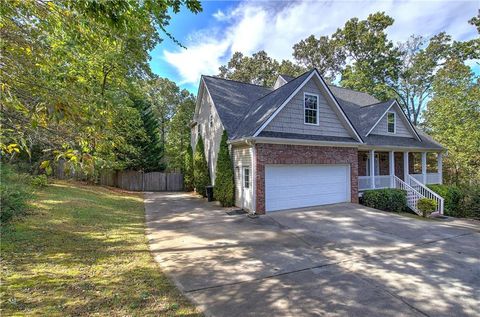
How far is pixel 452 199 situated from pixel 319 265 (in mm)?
14863

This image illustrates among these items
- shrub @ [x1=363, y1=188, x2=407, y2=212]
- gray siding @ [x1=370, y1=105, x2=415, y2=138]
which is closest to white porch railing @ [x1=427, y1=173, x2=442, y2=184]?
gray siding @ [x1=370, y1=105, x2=415, y2=138]

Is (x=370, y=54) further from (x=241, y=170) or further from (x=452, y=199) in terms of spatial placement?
(x=241, y=170)

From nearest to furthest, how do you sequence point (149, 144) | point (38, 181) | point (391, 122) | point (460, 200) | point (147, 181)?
point (38, 181)
point (460, 200)
point (391, 122)
point (147, 181)
point (149, 144)

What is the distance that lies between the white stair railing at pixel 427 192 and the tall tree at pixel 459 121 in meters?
8.01

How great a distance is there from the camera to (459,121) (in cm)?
2155

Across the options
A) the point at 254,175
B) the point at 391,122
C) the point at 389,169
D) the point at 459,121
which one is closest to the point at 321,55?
the point at 459,121

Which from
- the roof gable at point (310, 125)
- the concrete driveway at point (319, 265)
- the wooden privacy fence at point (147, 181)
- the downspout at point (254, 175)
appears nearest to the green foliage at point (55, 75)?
the concrete driveway at point (319, 265)

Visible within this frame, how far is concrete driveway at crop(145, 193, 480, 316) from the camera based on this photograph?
3.96 m

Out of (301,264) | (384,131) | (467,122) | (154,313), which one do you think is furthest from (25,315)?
(467,122)

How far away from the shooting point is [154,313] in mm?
3510

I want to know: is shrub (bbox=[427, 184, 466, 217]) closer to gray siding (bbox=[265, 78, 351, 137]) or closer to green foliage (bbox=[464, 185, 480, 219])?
green foliage (bbox=[464, 185, 480, 219])

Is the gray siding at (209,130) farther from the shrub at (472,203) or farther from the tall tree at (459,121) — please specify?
the tall tree at (459,121)

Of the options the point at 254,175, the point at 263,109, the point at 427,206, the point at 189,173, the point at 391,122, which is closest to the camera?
the point at 254,175

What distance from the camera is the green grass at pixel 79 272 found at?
3555mm
